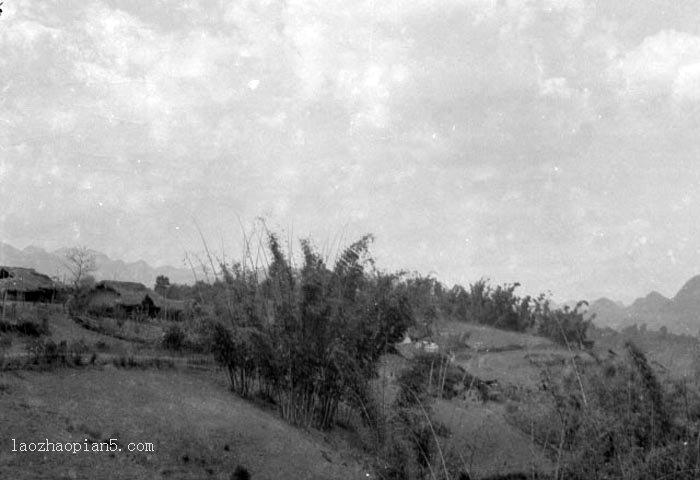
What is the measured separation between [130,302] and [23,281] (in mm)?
5322

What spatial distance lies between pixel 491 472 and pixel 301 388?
3719 mm

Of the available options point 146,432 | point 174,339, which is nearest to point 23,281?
point 174,339

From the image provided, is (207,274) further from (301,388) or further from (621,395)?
(621,395)

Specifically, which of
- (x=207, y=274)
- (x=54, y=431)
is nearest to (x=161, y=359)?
(x=207, y=274)

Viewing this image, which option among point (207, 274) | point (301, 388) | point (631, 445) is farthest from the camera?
point (207, 274)

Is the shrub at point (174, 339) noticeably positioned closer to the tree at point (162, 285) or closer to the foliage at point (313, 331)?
the foliage at point (313, 331)

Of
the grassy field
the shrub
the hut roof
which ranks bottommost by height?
the grassy field

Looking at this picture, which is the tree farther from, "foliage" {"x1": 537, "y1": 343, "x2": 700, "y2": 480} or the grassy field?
"foliage" {"x1": 537, "y1": 343, "x2": 700, "y2": 480}

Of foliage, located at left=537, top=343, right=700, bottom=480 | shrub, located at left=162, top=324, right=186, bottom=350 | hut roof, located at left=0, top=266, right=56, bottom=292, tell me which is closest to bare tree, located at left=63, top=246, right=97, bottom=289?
hut roof, located at left=0, top=266, right=56, bottom=292

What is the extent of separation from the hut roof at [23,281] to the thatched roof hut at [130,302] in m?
2.48

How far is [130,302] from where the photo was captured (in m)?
32.7

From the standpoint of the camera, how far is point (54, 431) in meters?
8.47
